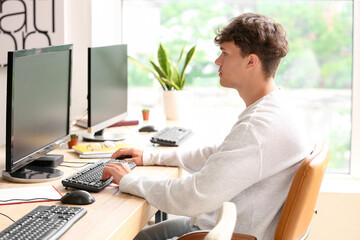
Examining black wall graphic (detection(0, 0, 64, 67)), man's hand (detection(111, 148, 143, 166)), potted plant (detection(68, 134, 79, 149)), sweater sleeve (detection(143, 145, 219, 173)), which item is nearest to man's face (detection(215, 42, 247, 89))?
sweater sleeve (detection(143, 145, 219, 173))

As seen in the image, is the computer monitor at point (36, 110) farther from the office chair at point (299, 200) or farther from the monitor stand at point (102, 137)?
the office chair at point (299, 200)

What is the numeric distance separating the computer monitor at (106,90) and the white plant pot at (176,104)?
0.35m

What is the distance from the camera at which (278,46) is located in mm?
1979

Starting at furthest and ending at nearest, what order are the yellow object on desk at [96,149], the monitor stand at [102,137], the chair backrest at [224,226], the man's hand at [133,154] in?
1. the monitor stand at [102,137]
2. the yellow object on desk at [96,149]
3. the man's hand at [133,154]
4. the chair backrest at [224,226]

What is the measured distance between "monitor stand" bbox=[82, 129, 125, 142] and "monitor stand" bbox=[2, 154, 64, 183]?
46cm

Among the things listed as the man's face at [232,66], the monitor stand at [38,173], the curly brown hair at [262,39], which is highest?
the curly brown hair at [262,39]

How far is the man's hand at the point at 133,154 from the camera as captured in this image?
233 centimetres

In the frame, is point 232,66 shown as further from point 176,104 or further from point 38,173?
point 176,104

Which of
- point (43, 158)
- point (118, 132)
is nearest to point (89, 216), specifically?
point (43, 158)

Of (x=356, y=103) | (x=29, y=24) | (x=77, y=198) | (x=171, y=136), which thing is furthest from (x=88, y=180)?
(x=356, y=103)

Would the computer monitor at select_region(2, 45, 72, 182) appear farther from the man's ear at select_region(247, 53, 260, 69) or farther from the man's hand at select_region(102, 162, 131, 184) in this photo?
the man's ear at select_region(247, 53, 260, 69)

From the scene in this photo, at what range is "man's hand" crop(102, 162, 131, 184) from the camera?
198cm

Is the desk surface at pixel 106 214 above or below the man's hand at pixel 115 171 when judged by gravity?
below

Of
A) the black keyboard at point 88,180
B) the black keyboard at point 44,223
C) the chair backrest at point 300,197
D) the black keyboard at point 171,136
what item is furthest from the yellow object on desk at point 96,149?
the chair backrest at point 300,197
